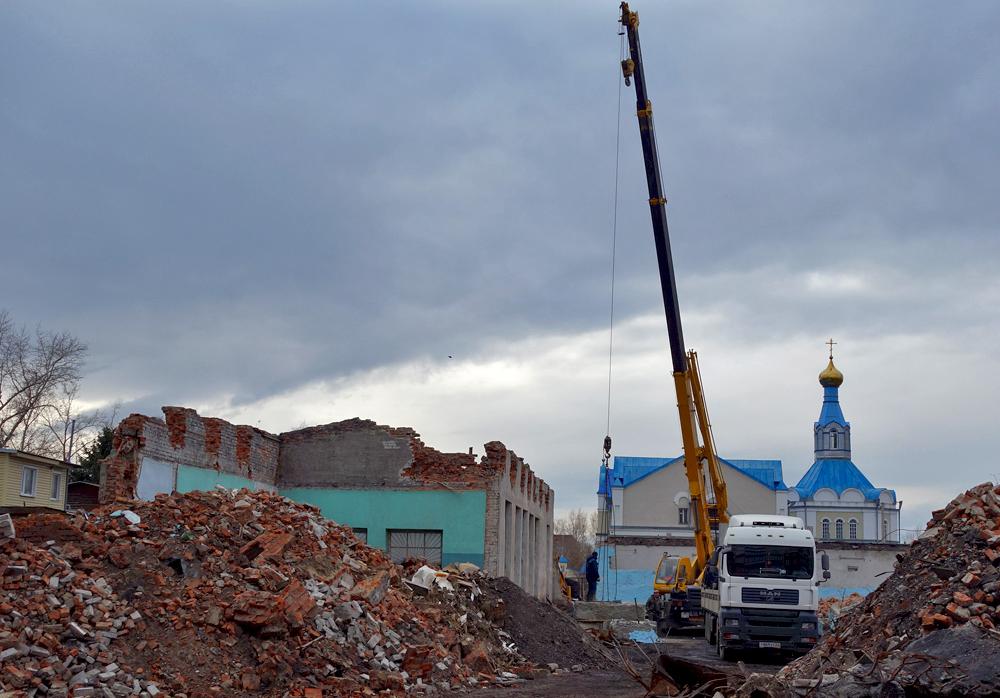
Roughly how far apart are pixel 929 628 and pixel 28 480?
31.8 meters

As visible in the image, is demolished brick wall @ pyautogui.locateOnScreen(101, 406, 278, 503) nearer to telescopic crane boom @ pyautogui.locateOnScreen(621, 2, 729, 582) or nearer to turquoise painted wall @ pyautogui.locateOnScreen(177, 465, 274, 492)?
turquoise painted wall @ pyautogui.locateOnScreen(177, 465, 274, 492)

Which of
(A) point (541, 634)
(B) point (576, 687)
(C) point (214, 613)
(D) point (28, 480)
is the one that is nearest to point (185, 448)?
(A) point (541, 634)

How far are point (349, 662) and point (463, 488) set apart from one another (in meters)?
13.2

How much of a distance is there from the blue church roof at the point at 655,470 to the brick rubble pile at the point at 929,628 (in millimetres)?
48604

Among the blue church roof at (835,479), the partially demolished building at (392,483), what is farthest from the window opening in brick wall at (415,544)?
the blue church roof at (835,479)

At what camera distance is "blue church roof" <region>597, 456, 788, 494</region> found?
65562mm

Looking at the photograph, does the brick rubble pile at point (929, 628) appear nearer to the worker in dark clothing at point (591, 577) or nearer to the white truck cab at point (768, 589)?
the white truck cab at point (768, 589)

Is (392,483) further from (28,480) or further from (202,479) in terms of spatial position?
(28,480)

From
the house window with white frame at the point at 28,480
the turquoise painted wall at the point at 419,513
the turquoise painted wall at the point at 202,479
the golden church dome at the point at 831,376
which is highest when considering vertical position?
the golden church dome at the point at 831,376

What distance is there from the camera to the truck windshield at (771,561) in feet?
76.2

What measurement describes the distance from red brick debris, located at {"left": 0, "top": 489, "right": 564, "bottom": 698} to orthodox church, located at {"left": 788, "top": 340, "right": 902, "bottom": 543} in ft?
179

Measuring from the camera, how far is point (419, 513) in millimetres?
29547

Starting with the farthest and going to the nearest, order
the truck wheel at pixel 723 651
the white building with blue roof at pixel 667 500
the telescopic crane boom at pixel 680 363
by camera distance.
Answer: the white building with blue roof at pixel 667 500, the telescopic crane boom at pixel 680 363, the truck wheel at pixel 723 651

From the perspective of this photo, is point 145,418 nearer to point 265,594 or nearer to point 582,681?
point 265,594
